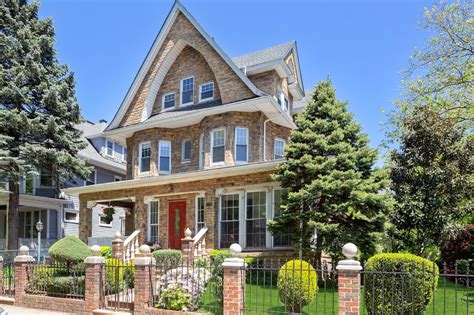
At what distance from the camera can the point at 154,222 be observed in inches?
778

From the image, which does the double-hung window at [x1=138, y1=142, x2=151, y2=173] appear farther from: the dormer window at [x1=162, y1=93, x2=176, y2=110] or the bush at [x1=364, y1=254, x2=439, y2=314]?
the bush at [x1=364, y1=254, x2=439, y2=314]

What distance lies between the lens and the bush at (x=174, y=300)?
971cm

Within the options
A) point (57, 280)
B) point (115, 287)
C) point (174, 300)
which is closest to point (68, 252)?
point (57, 280)

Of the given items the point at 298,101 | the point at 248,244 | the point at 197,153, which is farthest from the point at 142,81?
the point at 248,244

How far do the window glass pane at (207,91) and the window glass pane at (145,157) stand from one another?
3.74 meters

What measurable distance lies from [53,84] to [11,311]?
48.7ft

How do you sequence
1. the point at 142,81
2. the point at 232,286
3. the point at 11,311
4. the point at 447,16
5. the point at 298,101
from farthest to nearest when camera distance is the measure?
1. the point at 298,101
2. the point at 142,81
3. the point at 447,16
4. the point at 11,311
5. the point at 232,286

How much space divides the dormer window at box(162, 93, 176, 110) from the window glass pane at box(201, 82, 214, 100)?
5.88ft

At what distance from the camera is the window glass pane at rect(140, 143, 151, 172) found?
21.7 meters

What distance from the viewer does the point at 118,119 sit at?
23.0 meters

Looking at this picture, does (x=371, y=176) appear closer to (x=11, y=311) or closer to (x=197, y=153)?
(x=197, y=153)

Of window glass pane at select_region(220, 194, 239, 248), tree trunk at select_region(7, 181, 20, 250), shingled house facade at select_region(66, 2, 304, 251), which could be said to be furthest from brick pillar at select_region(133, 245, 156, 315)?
tree trunk at select_region(7, 181, 20, 250)

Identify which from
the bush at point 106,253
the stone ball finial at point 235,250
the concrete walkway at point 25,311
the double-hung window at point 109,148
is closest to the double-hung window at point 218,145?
the bush at point 106,253

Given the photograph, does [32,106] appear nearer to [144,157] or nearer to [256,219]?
[144,157]
